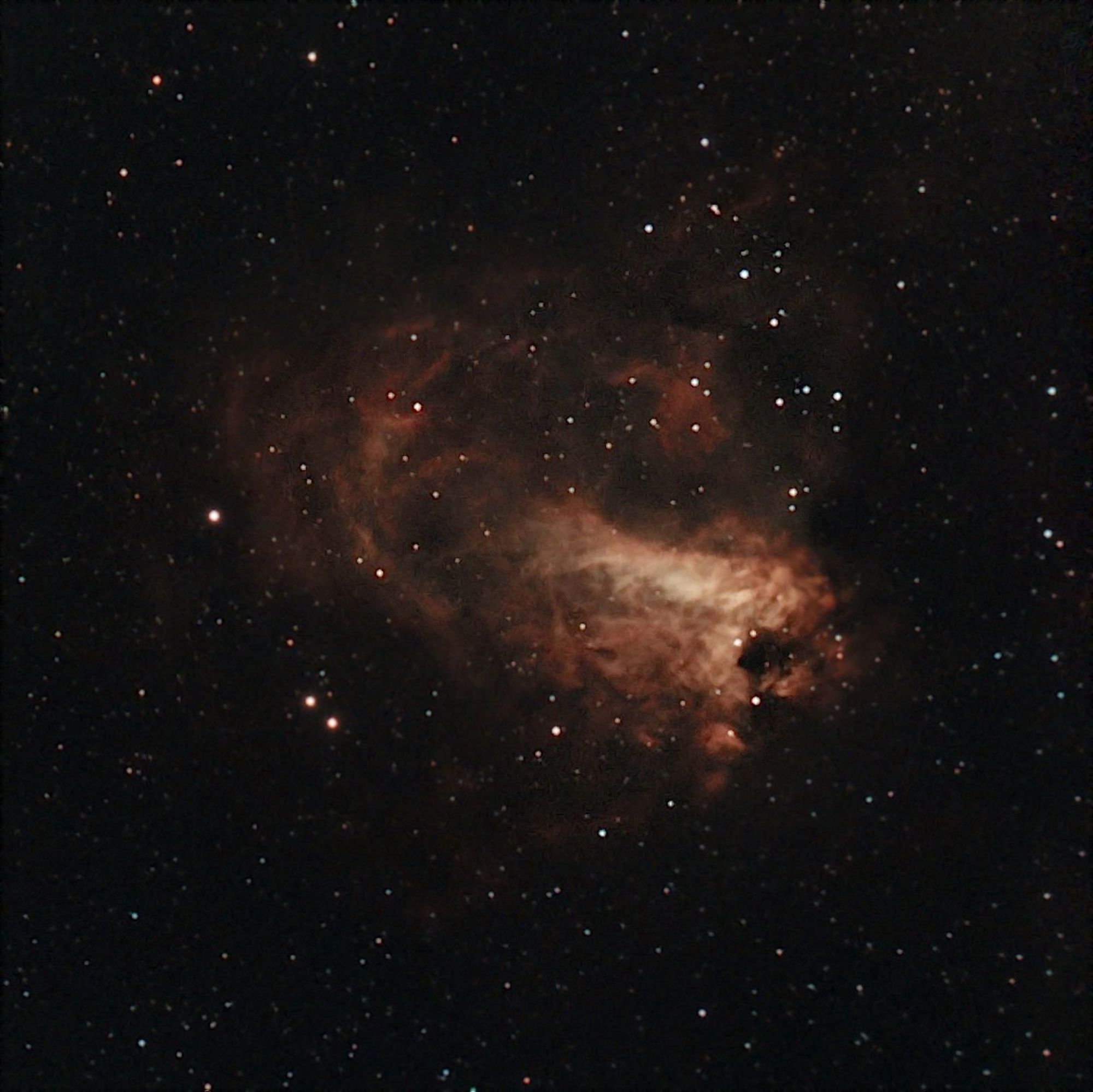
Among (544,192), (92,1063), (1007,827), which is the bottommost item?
(92,1063)

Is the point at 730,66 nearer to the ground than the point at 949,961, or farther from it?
farther from it

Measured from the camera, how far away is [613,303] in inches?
21.1

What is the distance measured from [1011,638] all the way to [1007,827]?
0.14 m

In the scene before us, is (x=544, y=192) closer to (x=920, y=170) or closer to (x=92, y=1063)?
(x=920, y=170)

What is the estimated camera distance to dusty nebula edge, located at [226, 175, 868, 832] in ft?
1.75

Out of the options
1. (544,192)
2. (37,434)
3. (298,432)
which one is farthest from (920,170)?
(37,434)

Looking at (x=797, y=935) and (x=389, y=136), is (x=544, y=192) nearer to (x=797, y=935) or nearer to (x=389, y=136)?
(x=389, y=136)

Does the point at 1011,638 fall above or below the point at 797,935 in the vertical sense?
above

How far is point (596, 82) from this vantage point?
55 cm

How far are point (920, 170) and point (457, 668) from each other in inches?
19.7

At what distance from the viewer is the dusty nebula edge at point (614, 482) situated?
0.53 metres

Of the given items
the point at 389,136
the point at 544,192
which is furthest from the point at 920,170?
the point at 389,136

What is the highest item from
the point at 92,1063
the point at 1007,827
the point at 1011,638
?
the point at 1011,638

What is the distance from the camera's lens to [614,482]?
540mm
